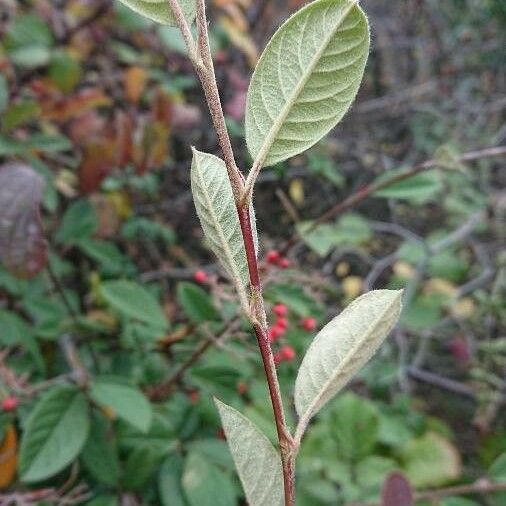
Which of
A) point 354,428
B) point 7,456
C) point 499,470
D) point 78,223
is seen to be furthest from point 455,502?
point 78,223

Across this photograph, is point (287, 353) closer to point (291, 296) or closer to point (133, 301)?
point (291, 296)

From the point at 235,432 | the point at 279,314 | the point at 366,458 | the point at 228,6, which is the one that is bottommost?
the point at 366,458

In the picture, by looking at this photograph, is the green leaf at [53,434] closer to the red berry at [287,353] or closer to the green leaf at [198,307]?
the green leaf at [198,307]

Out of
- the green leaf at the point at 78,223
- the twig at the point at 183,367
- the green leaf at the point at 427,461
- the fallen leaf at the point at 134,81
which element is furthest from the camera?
the fallen leaf at the point at 134,81

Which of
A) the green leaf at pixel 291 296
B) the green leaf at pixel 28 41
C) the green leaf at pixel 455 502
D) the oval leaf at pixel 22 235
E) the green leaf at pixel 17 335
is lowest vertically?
the green leaf at pixel 455 502

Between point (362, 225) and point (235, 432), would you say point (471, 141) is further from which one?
point (235, 432)

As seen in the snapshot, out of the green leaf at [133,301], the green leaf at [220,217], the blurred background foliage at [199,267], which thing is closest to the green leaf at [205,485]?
the blurred background foliage at [199,267]

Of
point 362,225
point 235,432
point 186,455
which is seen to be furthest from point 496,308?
point 235,432
